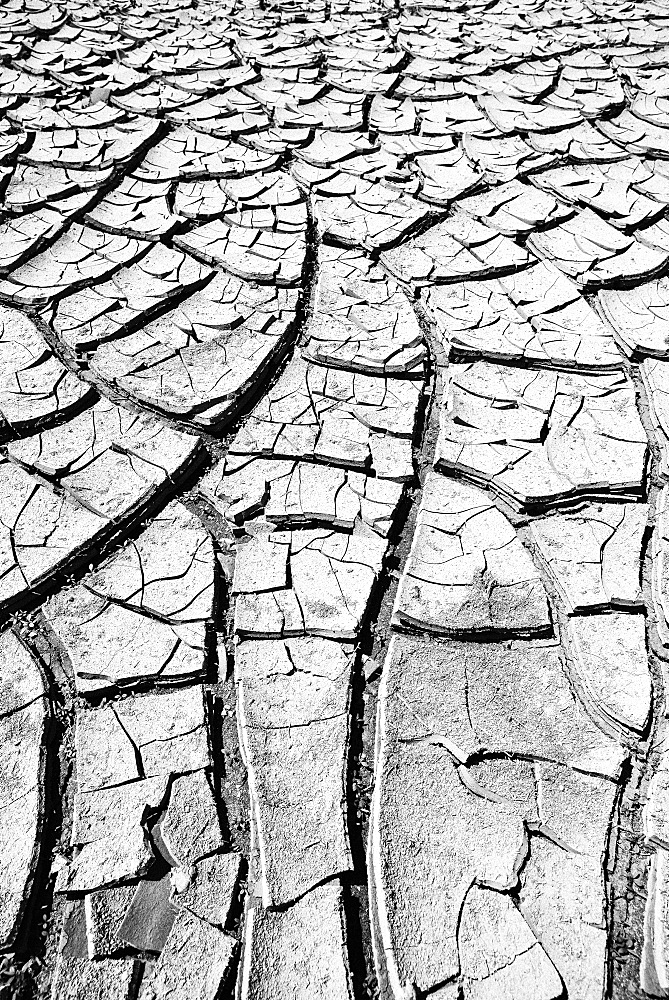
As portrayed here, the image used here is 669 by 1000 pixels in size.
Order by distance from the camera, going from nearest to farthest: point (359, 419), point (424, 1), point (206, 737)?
point (206, 737)
point (359, 419)
point (424, 1)

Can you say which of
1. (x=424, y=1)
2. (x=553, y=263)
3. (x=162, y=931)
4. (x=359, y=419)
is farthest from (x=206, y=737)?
(x=424, y=1)

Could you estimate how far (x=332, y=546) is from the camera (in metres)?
1.75

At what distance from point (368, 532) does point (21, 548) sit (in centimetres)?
77

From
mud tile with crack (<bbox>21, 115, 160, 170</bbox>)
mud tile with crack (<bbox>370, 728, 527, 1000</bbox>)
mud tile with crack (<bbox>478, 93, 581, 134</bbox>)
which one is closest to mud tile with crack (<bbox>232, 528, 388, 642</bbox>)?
mud tile with crack (<bbox>370, 728, 527, 1000</bbox>)

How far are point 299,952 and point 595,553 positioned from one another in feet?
3.35

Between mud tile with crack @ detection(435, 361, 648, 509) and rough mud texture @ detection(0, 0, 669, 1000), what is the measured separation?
11 mm

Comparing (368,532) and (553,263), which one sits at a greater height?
(553,263)

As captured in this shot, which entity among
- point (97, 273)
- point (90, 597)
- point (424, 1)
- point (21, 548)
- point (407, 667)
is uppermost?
point (424, 1)

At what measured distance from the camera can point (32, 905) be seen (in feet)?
3.99

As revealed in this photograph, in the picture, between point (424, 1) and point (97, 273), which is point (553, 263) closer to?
point (97, 273)

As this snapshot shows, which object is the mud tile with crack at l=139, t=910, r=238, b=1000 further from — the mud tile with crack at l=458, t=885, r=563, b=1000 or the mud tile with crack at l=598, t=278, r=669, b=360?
the mud tile with crack at l=598, t=278, r=669, b=360

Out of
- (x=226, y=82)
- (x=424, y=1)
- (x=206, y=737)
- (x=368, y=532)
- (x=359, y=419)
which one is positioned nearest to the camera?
(x=206, y=737)

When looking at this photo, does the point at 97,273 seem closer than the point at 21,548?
No

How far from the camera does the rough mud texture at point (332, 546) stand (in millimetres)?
1221
